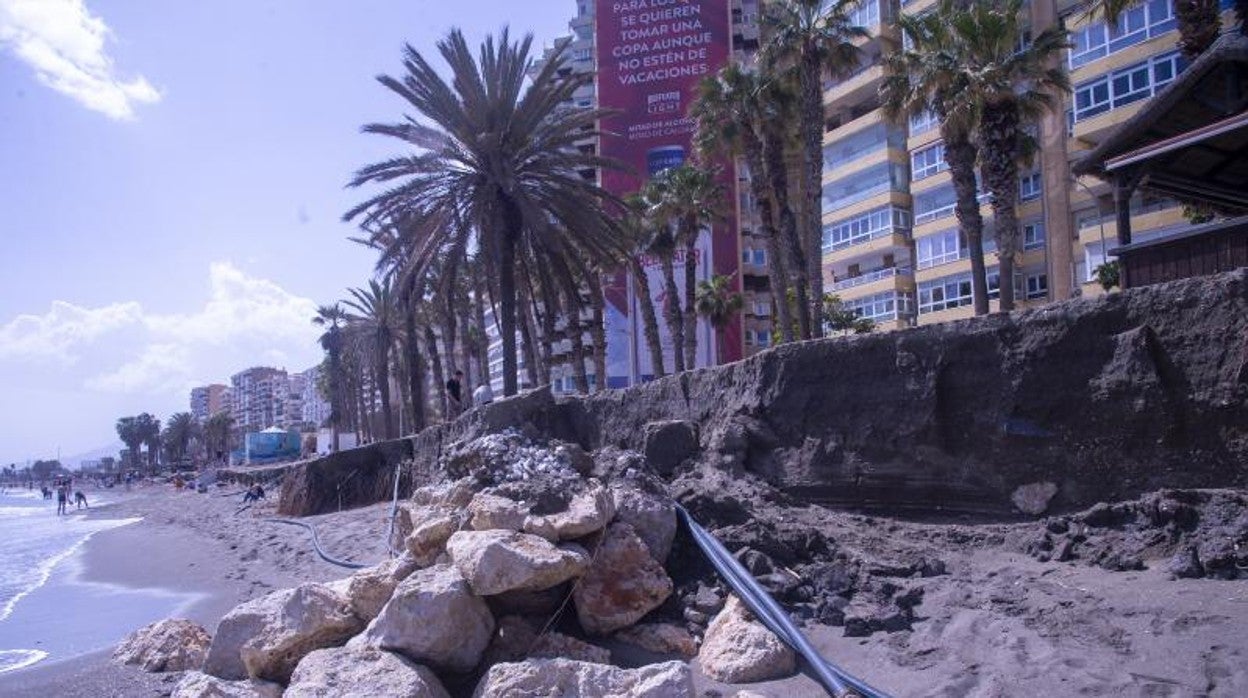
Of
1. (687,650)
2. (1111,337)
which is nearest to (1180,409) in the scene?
(1111,337)

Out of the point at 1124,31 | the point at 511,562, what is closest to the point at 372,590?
the point at 511,562

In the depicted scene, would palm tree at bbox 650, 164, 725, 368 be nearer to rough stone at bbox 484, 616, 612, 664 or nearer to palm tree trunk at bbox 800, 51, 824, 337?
palm tree trunk at bbox 800, 51, 824, 337

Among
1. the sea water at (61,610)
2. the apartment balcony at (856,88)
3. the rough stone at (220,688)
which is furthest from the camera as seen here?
the apartment balcony at (856,88)

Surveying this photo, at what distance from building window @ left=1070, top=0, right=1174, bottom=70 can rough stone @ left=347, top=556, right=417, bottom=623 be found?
3216 centimetres

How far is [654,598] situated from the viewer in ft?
26.1

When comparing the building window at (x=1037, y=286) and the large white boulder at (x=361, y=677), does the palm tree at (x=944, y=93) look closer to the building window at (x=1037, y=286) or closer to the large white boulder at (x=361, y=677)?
the building window at (x=1037, y=286)

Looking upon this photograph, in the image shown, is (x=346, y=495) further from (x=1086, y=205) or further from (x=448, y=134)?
(x=1086, y=205)

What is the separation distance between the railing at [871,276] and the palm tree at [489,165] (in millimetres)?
28557

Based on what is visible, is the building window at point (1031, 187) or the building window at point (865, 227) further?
the building window at point (865, 227)

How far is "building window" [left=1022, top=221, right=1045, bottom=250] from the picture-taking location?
131 feet

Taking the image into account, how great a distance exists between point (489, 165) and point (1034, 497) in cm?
1379

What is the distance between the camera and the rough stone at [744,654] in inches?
272

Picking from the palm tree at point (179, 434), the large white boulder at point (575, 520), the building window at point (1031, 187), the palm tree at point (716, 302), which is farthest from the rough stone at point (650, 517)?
the palm tree at point (179, 434)

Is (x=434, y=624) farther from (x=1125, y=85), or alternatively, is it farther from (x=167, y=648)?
(x=1125, y=85)
